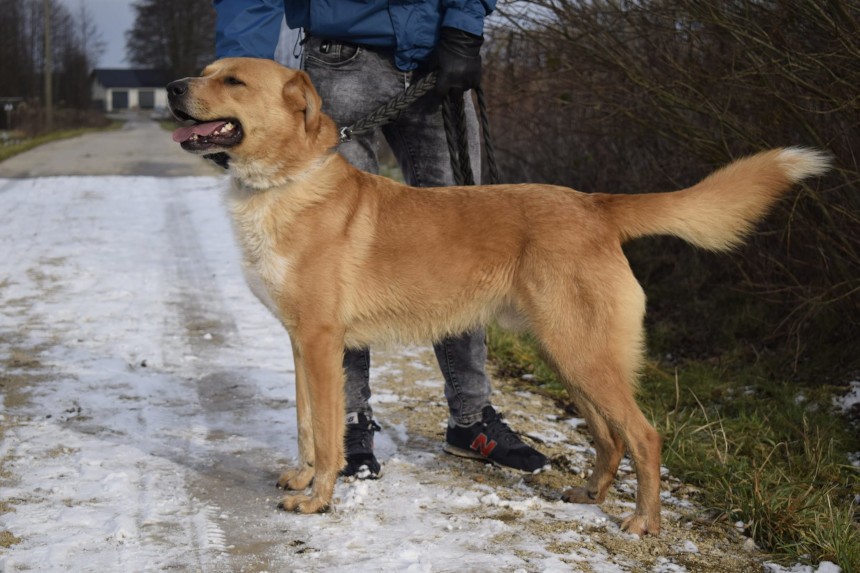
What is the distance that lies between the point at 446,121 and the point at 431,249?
781 millimetres

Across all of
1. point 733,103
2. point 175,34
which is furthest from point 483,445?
point 175,34

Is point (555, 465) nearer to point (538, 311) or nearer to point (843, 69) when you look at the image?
point (538, 311)

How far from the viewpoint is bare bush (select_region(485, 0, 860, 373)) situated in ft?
15.7

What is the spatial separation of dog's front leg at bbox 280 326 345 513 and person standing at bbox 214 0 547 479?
0.32m

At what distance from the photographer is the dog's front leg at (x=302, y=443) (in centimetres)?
368

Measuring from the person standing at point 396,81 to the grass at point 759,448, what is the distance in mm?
829

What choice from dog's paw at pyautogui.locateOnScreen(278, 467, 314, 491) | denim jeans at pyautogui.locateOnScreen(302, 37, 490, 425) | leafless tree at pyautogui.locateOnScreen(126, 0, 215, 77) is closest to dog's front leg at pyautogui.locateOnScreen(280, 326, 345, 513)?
dog's paw at pyautogui.locateOnScreen(278, 467, 314, 491)

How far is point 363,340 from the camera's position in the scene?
12.1 ft

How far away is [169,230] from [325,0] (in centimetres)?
637

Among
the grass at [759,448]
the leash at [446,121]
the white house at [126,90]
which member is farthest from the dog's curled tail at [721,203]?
the white house at [126,90]

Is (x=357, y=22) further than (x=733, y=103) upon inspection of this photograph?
No

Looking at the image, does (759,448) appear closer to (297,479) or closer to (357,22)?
(297,479)

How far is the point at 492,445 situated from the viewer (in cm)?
404

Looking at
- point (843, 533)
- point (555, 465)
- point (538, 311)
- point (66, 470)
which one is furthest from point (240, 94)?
point (843, 533)
